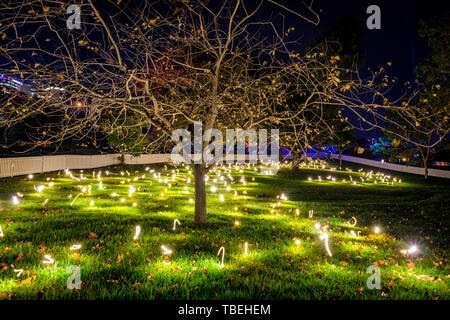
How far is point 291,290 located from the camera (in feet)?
14.5

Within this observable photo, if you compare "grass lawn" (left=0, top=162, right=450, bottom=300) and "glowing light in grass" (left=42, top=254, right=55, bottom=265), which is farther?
"glowing light in grass" (left=42, top=254, right=55, bottom=265)

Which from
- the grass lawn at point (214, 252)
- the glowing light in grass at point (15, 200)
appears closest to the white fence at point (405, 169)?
the grass lawn at point (214, 252)

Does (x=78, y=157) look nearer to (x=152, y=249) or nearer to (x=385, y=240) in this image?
(x=152, y=249)

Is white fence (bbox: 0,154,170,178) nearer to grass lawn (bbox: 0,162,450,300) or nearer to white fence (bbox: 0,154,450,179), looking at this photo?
white fence (bbox: 0,154,450,179)

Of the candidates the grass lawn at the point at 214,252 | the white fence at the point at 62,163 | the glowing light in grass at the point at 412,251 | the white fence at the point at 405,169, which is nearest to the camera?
the grass lawn at the point at 214,252

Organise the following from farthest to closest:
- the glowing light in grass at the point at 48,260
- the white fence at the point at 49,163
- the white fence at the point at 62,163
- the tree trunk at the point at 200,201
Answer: the white fence at the point at 62,163 < the white fence at the point at 49,163 < the tree trunk at the point at 200,201 < the glowing light in grass at the point at 48,260

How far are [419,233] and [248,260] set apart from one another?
19.1 feet

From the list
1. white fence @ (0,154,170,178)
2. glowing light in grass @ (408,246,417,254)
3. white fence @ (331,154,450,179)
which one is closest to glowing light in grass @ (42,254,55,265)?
glowing light in grass @ (408,246,417,254)

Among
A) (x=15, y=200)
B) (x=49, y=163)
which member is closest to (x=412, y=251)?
(x=15, y=200)

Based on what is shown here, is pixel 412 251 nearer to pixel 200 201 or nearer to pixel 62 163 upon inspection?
pixel 200 201

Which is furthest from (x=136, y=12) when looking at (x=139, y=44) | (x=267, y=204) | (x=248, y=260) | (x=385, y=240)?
(x=267, y=204)

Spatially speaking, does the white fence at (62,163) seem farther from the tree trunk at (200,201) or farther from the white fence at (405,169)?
the tree trunk at (200,201)

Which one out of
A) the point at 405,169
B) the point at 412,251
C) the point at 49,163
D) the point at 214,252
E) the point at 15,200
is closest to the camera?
the point at 214,252

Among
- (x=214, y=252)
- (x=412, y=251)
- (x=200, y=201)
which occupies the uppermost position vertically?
(x=200, y=201)
